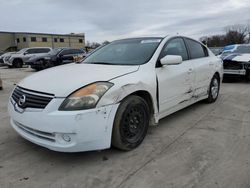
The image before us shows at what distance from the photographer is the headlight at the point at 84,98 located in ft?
9.61

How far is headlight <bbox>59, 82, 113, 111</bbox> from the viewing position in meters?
2.93

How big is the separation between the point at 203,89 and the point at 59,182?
3558 mm

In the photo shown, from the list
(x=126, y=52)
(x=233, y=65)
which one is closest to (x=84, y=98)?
(x=126, y=52)

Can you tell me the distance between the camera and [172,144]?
3.72 m

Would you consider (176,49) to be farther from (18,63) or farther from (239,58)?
(18,63)

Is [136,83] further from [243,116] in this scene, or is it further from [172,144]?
[243,116]

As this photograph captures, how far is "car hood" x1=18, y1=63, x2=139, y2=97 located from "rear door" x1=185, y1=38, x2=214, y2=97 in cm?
174

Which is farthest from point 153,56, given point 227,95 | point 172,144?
point 227,95

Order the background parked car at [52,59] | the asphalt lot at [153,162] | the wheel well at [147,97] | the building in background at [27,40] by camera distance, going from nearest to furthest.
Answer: the asphalt lot at [153,162], the wheel well at [147,97], the background parked car at [52,59], the building in background at [27,40]

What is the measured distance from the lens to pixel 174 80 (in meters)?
4.21

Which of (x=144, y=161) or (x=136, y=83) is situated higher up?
(x=136, y=83)

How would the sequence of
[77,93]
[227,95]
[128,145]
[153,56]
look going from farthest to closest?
[227,95] < [153,56] < [128,145] < [77,93]

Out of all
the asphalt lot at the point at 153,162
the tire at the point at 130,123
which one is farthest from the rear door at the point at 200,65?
the tire at the point at 130,123

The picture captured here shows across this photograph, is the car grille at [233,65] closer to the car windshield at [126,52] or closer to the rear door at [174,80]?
the rear door at [174,80]
